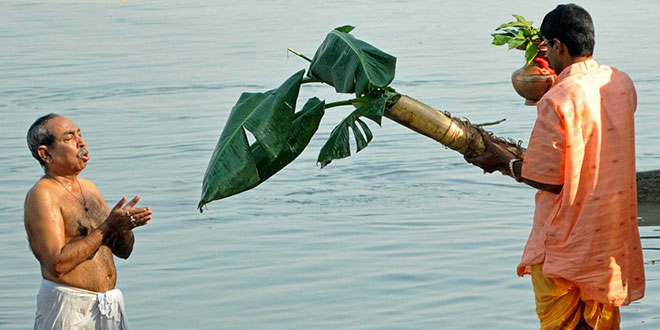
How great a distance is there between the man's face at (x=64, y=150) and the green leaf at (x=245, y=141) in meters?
0.55

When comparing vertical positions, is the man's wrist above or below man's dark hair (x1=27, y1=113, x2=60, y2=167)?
below

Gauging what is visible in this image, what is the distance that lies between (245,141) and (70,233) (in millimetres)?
842

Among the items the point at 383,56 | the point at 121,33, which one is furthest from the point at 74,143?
the point at 121,33

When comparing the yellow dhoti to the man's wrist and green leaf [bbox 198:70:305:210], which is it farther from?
green leaf [bbox 198:70:305:210]

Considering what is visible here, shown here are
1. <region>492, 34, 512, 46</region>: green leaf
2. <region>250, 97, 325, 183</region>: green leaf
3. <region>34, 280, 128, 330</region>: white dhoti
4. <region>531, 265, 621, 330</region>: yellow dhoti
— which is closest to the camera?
<region>531, 265, 621, 330</region>: yellow dhoti

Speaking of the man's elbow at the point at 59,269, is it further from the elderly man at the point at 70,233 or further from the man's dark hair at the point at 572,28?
the man's dark hair at the point at 572,28

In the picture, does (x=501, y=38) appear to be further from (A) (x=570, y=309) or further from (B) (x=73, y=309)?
(B) (x=73, y=309)

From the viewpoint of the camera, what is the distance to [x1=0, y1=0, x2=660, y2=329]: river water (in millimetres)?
7543

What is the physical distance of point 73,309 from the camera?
180 inches

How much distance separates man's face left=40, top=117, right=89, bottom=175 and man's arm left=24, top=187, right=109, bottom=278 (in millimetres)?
155

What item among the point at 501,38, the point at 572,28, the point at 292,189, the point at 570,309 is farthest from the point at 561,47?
the point at 292,189

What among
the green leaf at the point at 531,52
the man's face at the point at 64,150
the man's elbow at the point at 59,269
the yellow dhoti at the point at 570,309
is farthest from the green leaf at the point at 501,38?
the man's elbow at the point at 59,269

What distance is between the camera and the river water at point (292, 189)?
7.54 meters

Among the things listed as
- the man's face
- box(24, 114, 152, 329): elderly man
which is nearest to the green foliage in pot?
box(24, 114, 152, 329): elderly man
